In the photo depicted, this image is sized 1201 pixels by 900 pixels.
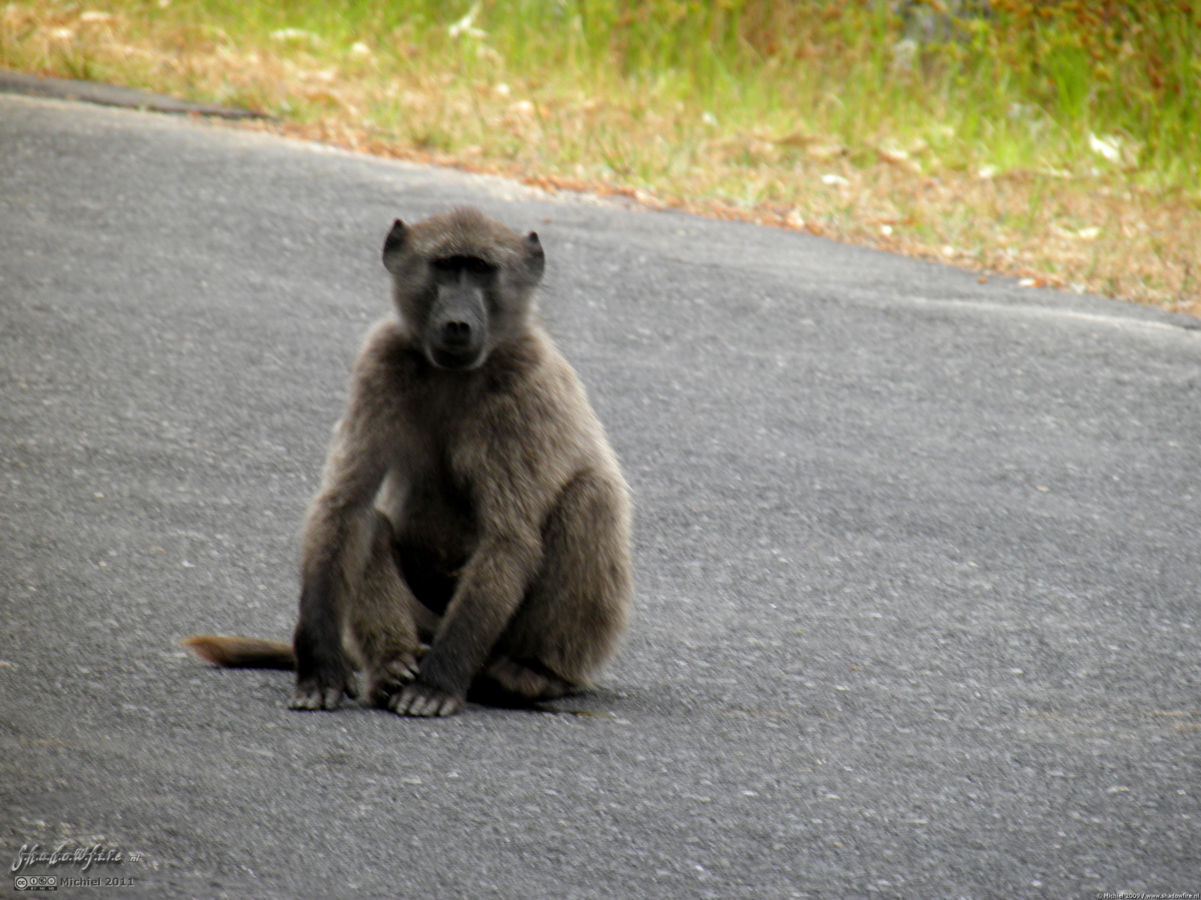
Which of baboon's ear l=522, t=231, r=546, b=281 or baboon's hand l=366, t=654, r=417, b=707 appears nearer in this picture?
baboon's hand l=366, t=654, r=417, b=707

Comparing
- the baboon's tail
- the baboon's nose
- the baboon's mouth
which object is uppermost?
the baboon's nose

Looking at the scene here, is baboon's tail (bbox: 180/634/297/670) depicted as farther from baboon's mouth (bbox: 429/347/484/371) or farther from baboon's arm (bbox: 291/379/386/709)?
baboon's mouth (bbox: 429/347/484/371)

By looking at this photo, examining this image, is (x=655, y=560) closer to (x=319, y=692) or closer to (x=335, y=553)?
(x=335, y=553)

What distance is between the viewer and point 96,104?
9453 mm

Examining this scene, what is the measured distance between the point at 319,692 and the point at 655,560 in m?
1.67

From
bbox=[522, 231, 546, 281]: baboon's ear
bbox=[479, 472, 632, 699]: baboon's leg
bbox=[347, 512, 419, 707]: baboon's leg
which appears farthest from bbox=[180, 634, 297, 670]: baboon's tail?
bbox=[522, 231, 546, 281]: baboon's ear

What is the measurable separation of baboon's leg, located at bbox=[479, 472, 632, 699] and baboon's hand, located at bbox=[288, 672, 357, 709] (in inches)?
15.0

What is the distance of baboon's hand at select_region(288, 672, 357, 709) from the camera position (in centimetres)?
327

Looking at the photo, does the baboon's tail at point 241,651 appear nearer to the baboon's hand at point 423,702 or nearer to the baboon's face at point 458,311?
the baboon's hand at point 423,702

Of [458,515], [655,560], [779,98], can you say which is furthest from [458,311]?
[779,98]

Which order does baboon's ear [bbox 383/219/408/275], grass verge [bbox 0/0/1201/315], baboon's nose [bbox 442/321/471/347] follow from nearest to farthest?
baboon's nose [bbox 442/321/471/347]
baboon's ear [bbox 383/219/408/275]
grass verge [bbox 0/0/1201/315]

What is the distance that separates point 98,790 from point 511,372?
4.80 feet

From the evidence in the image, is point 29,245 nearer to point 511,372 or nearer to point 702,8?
point 511,372

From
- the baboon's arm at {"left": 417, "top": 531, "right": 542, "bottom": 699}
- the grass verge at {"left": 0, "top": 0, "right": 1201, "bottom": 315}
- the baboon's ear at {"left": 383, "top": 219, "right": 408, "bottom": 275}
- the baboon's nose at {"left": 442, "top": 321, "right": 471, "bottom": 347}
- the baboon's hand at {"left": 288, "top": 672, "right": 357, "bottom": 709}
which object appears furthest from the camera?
the grass verge at {"left": 0, "top": 0, "right": 1201, "bottom": 315}
